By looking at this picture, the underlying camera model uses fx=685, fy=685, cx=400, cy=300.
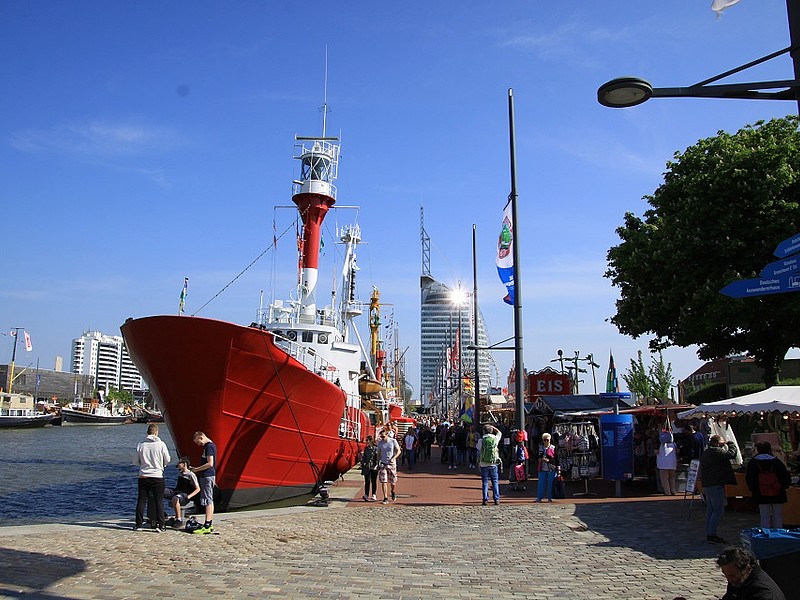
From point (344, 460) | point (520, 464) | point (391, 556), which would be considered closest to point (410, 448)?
point (344, 460)

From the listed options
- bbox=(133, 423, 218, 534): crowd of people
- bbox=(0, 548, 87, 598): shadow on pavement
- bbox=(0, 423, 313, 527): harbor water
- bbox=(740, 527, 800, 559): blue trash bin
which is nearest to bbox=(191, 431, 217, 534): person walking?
bbox=(133, 423, 218, 534): crowd of people

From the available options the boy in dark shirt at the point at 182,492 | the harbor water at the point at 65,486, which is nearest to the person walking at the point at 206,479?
the boy in dark shirt at the point at 182,492

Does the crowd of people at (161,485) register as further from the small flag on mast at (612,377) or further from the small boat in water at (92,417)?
the small boat in water at (92,417)

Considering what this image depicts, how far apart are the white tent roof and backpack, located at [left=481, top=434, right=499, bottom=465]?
12.5 feet

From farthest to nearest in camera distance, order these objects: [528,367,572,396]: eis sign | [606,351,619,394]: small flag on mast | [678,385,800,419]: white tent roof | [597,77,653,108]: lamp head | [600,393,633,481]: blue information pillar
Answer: [606,351,619,394]: small flag on mast, [528,367,572,396]: eis sign, [600,393,633,481]: blue information pillar, [678,385,800,419]: white tent roof, [597,77,653,108]: lamp head

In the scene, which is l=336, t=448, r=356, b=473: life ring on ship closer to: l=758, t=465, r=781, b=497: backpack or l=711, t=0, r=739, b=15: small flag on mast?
l=758, t=465, r=781, b=497: backpack

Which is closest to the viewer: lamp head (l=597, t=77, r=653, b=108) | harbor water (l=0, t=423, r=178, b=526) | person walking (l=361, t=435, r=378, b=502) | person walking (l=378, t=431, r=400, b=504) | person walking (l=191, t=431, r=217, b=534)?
lamp head (l=597, t=77, r=653, b=108)

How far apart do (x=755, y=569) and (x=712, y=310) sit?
16998mm

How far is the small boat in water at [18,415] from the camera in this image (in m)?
73.8

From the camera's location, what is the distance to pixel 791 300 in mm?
19000

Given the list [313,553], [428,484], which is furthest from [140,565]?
[428,484]

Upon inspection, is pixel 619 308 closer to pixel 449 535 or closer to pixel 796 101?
pixel 449 535

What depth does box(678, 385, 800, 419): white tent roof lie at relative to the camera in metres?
11.4

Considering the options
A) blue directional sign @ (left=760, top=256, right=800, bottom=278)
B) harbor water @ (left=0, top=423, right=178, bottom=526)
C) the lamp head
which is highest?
the lamp head
